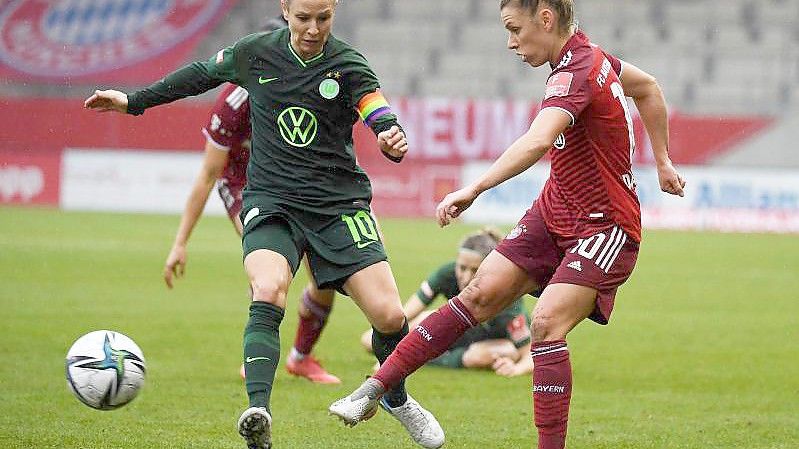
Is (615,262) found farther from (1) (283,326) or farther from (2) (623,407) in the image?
(1) (283,326)

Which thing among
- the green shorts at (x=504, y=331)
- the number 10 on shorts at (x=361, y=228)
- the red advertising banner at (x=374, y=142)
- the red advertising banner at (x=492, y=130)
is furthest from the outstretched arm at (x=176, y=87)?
the red advertising banner at (x=492, y=130)

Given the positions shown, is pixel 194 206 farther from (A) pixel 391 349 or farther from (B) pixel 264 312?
(B) pixel 264 312

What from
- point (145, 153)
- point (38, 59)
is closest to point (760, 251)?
point (145, 153)

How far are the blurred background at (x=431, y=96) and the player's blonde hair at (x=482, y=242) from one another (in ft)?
48.5

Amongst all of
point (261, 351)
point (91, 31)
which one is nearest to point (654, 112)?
point (261, 351)

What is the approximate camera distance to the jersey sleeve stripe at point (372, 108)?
18.7 ft

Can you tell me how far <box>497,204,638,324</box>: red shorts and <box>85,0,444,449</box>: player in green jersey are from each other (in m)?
0.69

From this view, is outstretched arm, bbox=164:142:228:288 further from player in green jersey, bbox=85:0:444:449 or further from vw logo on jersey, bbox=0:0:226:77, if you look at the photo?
vw logo on jersey, bbox=0:0:226:77

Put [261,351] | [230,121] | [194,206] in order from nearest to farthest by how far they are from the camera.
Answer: [261,351], [194,206], [230,121]

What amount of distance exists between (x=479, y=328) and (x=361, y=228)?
303cm

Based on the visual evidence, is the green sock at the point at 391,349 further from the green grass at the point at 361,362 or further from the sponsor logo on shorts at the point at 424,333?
the sponsor logo on shorts at the point at 424,333

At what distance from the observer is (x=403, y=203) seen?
24.5m

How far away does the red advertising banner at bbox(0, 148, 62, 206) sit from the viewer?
24766 millimetres

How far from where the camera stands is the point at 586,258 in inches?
211
